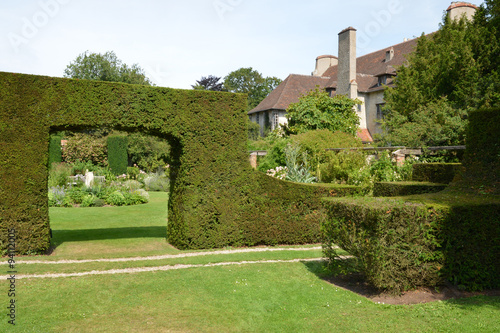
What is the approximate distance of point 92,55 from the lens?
53.7m

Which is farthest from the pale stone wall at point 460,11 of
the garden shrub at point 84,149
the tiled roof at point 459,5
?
the garden shrub at point 84,149

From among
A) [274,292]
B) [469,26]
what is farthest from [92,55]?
[274,292]

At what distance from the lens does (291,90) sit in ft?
149

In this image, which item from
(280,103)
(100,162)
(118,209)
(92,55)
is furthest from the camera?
(92,55)

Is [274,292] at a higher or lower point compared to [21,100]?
lower

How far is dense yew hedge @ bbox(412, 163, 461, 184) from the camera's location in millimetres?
12633

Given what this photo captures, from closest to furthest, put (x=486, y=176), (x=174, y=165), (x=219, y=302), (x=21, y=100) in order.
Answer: (x=219, y=302) < (x=486, y=176) < (x=21, y=100) < (x=174, y=165)

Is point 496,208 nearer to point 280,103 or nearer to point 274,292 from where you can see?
point 274,292

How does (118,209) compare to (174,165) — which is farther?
(118,209)

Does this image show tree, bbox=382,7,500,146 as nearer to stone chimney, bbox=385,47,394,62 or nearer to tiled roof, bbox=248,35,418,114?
tiled roof, bbox=248,35,418,114

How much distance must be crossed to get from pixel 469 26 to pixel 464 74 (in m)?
2.65

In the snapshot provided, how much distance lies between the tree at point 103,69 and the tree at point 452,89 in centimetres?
3645

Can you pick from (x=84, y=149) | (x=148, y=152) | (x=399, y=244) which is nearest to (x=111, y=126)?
(x=399, y=244)

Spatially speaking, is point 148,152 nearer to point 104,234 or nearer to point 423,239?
point 104,234
